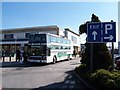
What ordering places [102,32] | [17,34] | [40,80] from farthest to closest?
[17,34] < [40,80] < [102,32]

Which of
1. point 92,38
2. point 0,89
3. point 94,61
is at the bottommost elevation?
point 0,89

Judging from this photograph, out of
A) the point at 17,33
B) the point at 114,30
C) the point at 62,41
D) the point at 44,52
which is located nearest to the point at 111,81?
the point at 114,30

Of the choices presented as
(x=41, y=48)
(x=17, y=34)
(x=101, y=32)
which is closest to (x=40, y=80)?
(x=101, y=32)

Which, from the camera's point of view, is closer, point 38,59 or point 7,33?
point 38,59

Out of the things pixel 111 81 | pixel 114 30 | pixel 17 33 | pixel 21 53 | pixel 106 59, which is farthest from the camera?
pixel 17 33

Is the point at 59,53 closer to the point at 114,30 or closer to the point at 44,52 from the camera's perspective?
the point at 44,52

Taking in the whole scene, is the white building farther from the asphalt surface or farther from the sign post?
the sign post

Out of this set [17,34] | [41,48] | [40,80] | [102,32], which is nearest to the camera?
[102,32]

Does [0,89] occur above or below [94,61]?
below

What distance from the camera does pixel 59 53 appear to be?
112ft

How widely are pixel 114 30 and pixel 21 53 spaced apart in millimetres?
21833

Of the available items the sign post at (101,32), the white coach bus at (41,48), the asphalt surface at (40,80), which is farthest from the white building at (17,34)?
the sign post at (101,32)

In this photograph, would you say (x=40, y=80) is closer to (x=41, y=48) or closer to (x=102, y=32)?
(x=102, y=32)

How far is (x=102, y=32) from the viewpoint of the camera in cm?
1425
